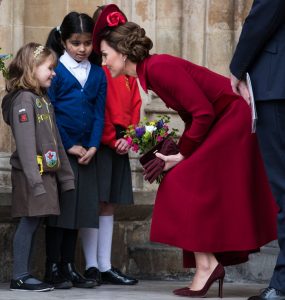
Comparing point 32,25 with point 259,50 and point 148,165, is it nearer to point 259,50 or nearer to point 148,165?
point 148,165

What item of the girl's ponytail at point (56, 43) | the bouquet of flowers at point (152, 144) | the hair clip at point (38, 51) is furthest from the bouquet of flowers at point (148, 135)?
the girl's ponytail at point (56, 43)

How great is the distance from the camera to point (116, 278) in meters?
6.75

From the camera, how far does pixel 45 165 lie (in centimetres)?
614

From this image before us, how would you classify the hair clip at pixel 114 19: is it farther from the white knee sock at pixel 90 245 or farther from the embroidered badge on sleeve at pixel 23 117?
the white knee sock at pixel 90 245

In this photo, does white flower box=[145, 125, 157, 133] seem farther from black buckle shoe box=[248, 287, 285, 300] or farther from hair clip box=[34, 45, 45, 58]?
black buckle shoe box=[248, 287, 285, 300]

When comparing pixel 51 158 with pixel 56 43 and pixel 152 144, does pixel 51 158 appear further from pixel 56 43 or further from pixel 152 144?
pixel 56 43

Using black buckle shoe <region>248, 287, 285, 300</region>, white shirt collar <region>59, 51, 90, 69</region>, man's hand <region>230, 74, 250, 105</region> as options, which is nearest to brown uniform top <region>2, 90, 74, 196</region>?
white shirt collar <region>59, 51, 90, 69</region>

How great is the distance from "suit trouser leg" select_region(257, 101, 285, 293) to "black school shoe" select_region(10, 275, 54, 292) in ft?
4.94

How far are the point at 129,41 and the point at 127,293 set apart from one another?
135cm

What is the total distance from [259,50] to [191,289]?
1.39 meters

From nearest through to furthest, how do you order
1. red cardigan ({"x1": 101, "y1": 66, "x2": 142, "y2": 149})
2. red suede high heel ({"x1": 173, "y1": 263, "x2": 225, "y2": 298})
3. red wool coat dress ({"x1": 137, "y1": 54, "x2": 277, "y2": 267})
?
red wool coat dress ({"x1": 137, "y1": 54, "x2": 277, "y2": 267}), red suede high heel ({"x1": 173, "y1": 263, "x2": 225, "y2": 298}), red cardigan ({"x1": 101, "y1": 66, "x2": 142, "y2": 149})

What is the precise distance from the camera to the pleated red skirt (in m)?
5.61

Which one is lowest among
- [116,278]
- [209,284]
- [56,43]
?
[116,278]

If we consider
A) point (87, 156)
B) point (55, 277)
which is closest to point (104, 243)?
point (55, 277)
